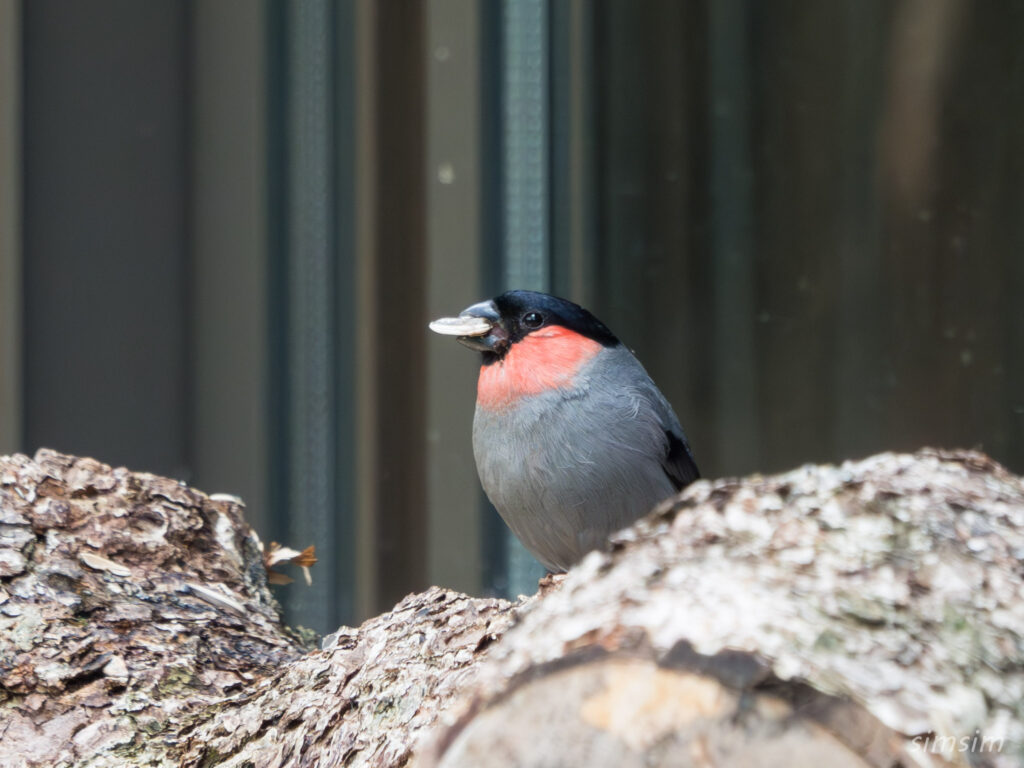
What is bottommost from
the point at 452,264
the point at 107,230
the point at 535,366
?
the point at 535,366

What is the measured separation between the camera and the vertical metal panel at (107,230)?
11.5ft

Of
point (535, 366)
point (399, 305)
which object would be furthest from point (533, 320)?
point (399, 305)

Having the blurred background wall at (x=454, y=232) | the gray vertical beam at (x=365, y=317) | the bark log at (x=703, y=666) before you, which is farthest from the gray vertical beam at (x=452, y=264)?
the bark log at (x=703, y=666)

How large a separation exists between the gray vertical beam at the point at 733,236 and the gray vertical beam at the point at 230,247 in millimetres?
1380

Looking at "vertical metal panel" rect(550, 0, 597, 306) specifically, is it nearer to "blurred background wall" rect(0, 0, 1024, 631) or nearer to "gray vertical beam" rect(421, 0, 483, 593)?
"blurred background wall" rect(0, 0, 1024, 631)

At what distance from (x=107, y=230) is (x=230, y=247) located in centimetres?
37

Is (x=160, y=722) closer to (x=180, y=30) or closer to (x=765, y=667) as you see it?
(x=765, y=667)

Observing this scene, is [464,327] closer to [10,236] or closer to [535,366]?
[535,366]

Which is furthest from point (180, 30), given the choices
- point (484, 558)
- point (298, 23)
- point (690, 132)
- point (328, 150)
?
point (484, 558)

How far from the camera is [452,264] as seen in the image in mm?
3334

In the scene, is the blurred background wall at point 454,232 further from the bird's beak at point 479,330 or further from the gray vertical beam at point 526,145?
the bird's beak at point 479,330

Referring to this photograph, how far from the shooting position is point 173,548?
6.01 feet

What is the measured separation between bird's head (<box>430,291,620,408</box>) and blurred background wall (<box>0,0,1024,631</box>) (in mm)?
943

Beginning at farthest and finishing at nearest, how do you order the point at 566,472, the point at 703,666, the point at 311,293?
1. the point at 311,293
2. the point at 566,472
3. the point at 703,666
